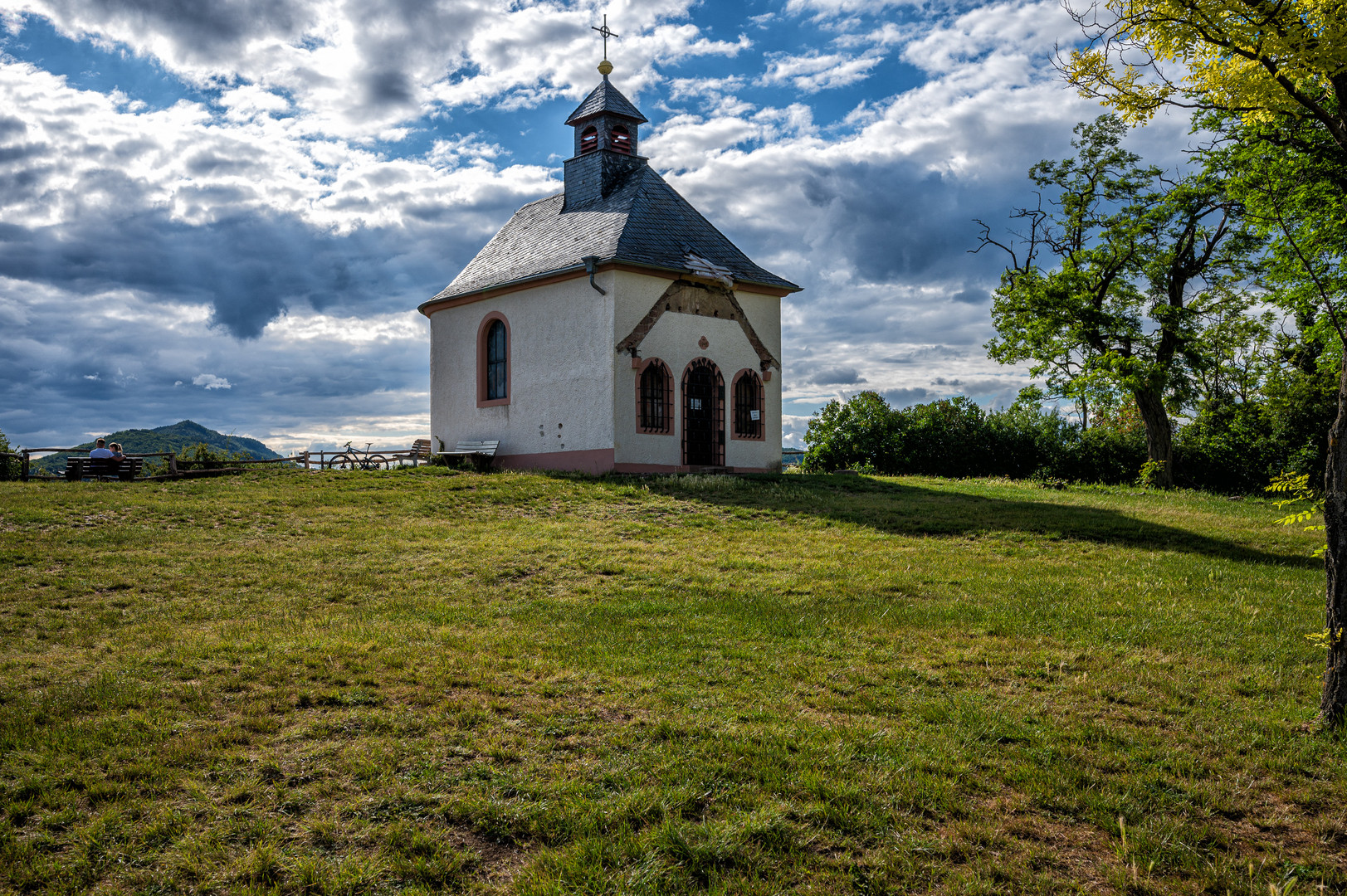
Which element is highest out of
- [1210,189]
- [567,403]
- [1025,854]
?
[1210,189]


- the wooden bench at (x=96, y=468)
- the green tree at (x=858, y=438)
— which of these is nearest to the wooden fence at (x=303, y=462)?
the wooden bench at (x=96, y=468)

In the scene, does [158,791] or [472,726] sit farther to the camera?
[472,726]

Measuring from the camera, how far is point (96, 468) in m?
21.3

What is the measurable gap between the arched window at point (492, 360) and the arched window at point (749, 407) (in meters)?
6.32

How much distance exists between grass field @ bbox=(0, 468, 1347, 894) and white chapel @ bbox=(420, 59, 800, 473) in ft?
30.2

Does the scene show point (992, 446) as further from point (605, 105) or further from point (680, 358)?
point (605, 105)

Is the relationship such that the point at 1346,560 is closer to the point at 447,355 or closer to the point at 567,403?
the point at 567,403

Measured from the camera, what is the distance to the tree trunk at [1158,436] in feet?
87.9

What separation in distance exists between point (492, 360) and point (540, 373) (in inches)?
91.8

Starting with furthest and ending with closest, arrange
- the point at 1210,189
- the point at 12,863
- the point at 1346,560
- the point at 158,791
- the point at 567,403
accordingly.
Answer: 1. the point at 1210,189
2. the point at 567,403
3. the point at 1346,560
4. the point at 158,791
5. the point at 12,863

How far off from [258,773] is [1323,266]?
25388mm

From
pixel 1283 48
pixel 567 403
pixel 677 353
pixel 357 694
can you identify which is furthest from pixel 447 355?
pixel 1283 48

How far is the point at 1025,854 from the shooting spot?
4.71 metres

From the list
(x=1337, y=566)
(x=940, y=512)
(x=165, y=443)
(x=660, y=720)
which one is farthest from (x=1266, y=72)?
(x=165, y=443)
